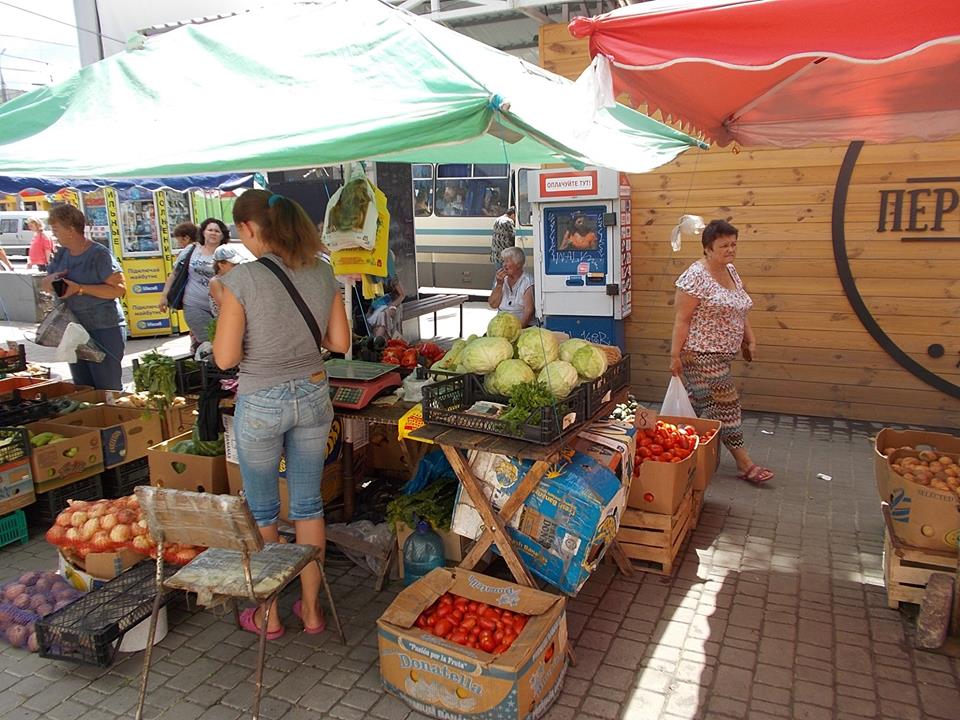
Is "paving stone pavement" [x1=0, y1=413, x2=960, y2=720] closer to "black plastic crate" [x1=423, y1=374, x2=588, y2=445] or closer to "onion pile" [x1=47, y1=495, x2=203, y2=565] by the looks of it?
"onion pile" [x1=47, y1=495, x2=203, y2=565]

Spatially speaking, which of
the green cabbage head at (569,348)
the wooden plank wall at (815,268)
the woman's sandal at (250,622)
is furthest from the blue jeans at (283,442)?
the wooden plank wall at (815,268)

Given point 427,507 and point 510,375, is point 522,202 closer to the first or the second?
point 427,507

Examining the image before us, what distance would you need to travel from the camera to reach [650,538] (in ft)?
13.5

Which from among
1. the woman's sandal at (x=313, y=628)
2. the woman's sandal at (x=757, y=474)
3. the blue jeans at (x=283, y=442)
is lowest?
the woman's sandal at (x=313, y=628)

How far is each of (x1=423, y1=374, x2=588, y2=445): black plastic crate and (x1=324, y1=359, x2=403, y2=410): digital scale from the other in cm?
70

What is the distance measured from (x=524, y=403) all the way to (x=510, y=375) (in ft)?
0.74

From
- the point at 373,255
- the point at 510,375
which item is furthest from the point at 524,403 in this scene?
the point at 373,255

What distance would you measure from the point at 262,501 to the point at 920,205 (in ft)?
19.9

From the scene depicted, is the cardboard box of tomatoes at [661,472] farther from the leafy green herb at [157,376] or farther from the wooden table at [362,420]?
the leafy green herb at [157,376]

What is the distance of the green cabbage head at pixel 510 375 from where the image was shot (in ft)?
11.1

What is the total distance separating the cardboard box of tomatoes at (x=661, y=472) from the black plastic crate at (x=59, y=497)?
148 inches

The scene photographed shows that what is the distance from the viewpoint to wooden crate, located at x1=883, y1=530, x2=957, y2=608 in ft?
11.9

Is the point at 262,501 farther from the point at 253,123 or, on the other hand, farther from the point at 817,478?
the point at 817,478

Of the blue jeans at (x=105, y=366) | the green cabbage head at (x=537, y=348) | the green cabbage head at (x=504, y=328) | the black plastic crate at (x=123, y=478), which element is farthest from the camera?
the blue jeans at (x=105, y=366)
